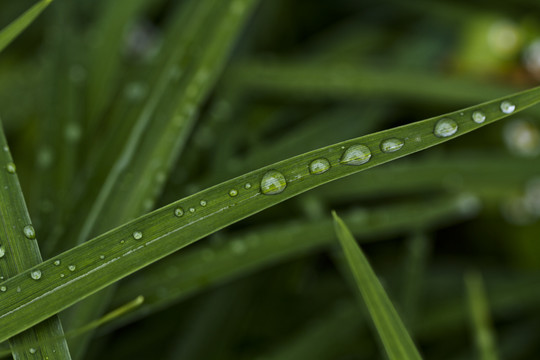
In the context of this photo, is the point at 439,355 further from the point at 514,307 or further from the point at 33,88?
the point at 33,88

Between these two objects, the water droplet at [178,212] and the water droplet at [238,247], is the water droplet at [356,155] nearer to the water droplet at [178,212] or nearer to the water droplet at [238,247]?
the water droplet at [178,212]

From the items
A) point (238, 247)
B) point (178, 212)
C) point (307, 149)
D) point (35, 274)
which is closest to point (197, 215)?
point (178, 212)

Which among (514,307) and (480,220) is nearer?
(514,307)

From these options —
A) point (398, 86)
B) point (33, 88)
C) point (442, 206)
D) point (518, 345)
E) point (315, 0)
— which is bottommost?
point (518, 345)

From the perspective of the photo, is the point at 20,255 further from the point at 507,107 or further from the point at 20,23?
the point at 507,107

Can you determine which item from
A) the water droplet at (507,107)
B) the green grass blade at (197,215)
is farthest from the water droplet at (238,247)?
the water droplet at (507,107)

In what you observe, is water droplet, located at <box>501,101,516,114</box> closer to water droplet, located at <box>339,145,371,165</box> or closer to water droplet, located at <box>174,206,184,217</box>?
water droplet, located at <box>339,145,371,165</box>

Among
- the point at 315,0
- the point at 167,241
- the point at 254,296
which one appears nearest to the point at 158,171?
the point at 167,241

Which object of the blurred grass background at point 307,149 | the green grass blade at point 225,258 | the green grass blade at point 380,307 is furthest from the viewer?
the blurred grass background at point 307,149
